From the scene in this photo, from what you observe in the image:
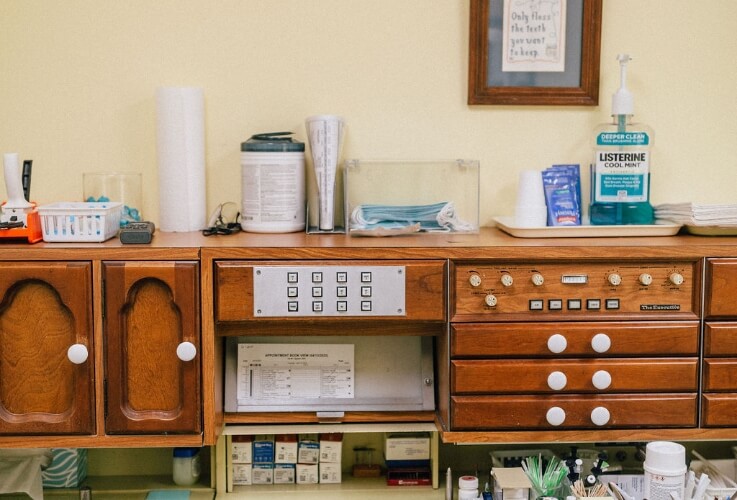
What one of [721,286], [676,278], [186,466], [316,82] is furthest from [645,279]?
[186,466]

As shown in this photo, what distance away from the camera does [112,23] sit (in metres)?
2.08

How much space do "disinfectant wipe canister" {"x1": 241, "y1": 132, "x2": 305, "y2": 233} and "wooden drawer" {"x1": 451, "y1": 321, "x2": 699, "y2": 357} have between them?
0.51 m

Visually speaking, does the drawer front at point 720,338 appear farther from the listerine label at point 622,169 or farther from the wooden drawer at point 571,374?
the listerine label at point 622,169

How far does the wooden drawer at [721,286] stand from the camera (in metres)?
1.79

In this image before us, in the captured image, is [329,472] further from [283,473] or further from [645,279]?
[645,279]

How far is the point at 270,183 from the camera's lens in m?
1.97

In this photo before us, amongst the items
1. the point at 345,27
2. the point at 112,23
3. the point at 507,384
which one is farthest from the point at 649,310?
the point at 112,23

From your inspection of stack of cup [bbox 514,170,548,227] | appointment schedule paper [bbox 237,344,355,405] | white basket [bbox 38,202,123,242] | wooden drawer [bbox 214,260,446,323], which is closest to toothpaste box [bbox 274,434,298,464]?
appointment schedule paper [bbox 237,344,355,405]

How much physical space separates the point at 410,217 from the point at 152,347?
681mm

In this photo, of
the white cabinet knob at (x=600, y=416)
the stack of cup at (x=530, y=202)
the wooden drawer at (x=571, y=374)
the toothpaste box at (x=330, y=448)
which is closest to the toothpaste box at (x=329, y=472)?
the toothpaste box at (x=330, y=448)

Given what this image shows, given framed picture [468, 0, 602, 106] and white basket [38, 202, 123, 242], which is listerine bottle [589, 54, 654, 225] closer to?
framed picture [468, 0, 602, 106]

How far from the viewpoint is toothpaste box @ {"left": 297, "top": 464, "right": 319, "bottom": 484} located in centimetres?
207

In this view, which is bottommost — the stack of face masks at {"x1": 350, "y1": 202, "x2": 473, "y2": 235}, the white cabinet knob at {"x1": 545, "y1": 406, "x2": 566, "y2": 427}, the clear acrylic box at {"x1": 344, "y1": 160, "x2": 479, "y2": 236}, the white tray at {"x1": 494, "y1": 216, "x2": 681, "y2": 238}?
the white cabinet knob at {"x1": 545, "y1": 406, "x2": 566, "y2": 427}

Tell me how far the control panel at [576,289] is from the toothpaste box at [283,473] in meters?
0.62
